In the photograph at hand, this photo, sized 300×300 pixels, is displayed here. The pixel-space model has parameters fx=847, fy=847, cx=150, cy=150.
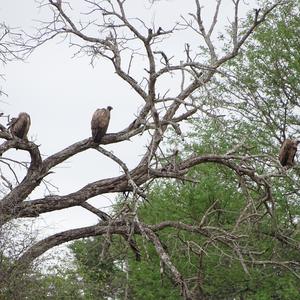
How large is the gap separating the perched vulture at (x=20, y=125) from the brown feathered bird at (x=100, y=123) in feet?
3.56

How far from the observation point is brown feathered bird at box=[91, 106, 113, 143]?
14062 mm

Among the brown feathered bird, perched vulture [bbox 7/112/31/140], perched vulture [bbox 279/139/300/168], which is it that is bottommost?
perched vulture [bbox 279/139/300/168]

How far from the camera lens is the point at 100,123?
14.1 m

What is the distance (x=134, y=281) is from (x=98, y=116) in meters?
11.0

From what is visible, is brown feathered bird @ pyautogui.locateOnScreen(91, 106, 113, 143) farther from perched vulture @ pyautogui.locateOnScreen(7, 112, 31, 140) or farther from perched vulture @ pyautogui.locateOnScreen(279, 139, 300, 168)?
perched vulture @ pyautogui.locateOnScreen(279, 139, 300, 168)

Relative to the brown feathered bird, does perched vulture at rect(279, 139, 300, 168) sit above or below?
below

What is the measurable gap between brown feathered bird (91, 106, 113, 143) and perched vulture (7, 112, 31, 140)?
1085mm

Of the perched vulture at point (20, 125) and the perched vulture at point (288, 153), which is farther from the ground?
the perched vulture at point (20, 125)

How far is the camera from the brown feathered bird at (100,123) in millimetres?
14062

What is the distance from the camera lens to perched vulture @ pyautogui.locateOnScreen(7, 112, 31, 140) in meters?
14.0

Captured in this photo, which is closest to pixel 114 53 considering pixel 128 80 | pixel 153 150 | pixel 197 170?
pixel 128 80

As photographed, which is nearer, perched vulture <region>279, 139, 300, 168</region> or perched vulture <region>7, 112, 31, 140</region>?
perched vulture <region>7, 112, 31, 140</region>

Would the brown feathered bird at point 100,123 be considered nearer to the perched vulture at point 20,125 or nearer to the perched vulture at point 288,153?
the perched vulture at point 20,125

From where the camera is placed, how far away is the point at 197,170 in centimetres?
2397
